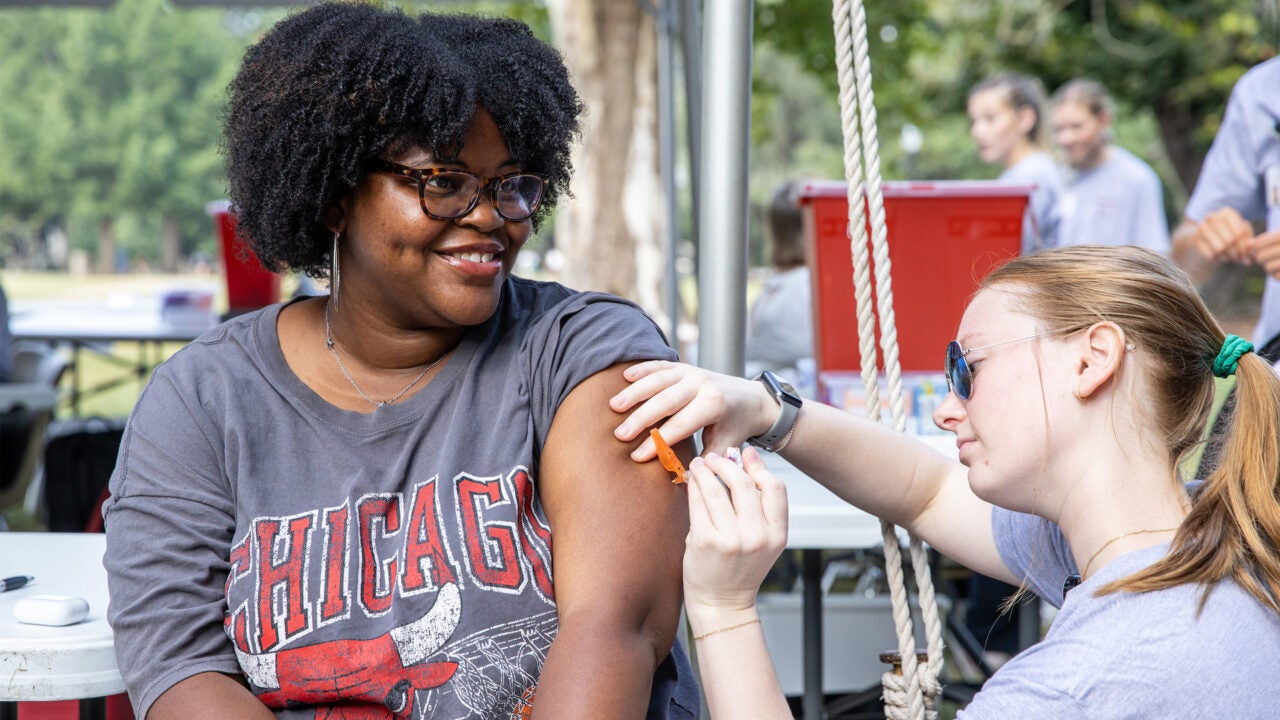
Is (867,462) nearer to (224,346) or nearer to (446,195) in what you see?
(446,195)

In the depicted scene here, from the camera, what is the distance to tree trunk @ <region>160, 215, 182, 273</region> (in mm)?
33094

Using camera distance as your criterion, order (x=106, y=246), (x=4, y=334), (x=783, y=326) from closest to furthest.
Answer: (x=4, y=334), (x=783, y=326), (x=106, y=246)

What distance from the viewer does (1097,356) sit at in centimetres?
139

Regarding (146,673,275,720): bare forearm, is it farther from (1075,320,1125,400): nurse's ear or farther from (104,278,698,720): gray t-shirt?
(1075,320,1125,400): nurse's ear

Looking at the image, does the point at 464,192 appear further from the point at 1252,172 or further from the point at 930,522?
the point at 1252,172

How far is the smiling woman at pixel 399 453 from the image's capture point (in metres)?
1.51

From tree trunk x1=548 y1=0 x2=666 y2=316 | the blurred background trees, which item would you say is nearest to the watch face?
the blurred background trees

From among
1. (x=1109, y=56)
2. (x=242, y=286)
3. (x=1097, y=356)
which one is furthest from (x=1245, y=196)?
(x=1109, y=56)

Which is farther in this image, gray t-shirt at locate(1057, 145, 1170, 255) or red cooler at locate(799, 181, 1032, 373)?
gray t-shirt at locate(1057, 145, 1170, 255)

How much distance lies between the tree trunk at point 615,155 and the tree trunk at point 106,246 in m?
27.0

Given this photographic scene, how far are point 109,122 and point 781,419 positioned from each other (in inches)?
1370

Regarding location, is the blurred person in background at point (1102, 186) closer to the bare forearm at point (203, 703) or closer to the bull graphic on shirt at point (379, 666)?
the bull graphic on shirt at point (379, 666)

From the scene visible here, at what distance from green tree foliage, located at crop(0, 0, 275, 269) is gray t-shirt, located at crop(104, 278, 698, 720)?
31.8 meters

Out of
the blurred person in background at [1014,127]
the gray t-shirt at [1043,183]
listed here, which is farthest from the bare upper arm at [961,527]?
the blurred person in background at [1014,127]
